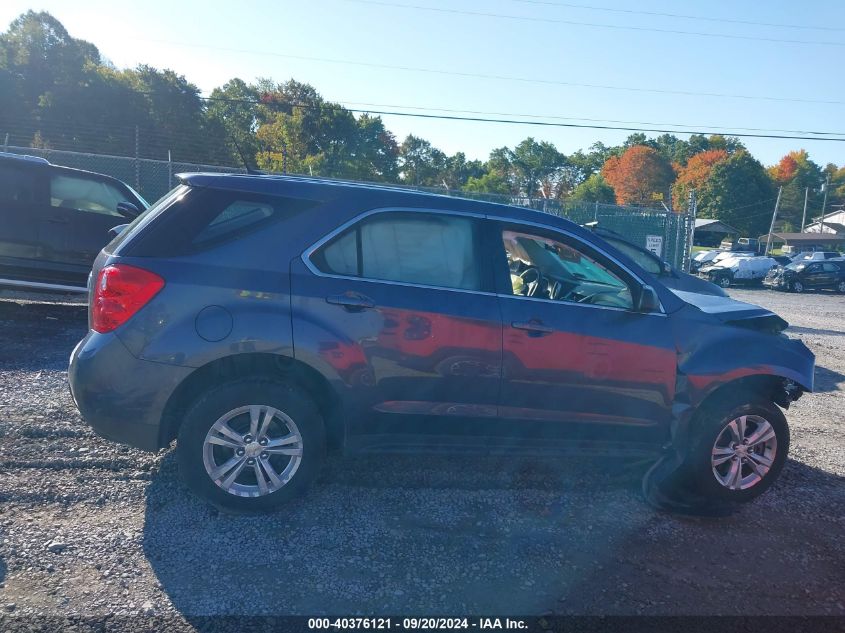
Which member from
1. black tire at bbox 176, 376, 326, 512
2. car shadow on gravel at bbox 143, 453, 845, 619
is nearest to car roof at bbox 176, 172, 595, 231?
black tire at bbox 176, 376, 326, 512

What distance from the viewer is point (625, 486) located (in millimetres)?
4816

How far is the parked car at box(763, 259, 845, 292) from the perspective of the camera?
29453 millimetres

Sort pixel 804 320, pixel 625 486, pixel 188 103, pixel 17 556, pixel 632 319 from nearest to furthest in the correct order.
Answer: pixel 17 556, pixel 632 319, pixel 625 486, pixel 804 320, pixel 188 103

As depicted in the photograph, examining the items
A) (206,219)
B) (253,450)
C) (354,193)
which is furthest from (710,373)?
(206,219)

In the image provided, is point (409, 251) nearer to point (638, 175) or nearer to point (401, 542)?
point (401, 542)

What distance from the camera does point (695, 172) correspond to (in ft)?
281

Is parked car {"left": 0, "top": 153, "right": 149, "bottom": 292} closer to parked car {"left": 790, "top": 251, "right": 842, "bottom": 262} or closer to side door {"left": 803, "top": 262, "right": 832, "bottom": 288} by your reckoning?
side door {"left": 803, "top": 262, "right": 832, "bottom": 288}

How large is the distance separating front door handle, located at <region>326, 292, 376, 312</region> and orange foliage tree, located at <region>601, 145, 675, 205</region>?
85.4 m

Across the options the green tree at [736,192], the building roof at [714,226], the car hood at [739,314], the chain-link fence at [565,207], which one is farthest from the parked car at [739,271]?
the green tree at [736,192]

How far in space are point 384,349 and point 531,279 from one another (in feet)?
4.24

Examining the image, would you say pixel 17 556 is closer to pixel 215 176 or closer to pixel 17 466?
pixel 17 466

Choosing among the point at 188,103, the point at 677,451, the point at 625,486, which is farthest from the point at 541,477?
the point at 188,103

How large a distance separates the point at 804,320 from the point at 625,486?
47.1ft

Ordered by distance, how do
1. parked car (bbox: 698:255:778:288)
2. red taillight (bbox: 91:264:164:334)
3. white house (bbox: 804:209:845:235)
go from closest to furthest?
red taillight (bbox: 91:264:164:334) → parked car (bbox: 698:255:778:288) → white house (bbox: 804:209:845:235)
